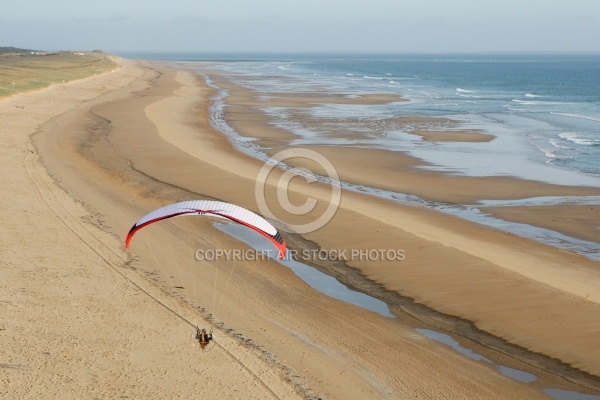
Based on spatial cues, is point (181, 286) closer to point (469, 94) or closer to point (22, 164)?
point (22, 164)

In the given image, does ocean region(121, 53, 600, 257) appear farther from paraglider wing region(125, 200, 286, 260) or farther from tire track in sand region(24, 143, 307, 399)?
tire track in sand region(24, 143, 307, 399)

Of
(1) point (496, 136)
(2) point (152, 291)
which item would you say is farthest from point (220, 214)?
(1) point (496, 136)

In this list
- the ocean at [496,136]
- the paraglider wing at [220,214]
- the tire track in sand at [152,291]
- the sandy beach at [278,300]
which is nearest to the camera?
the tire track in sand at [152,291]

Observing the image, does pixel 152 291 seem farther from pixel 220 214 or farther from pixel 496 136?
pixel 496 136

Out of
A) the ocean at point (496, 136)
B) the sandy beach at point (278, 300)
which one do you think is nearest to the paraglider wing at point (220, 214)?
the sandy beach at point (278, 300)

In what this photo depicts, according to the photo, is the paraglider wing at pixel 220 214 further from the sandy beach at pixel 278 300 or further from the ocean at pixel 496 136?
the ocean at pixel 496 136

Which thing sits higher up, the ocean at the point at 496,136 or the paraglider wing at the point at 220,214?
the paraglider wing at the point at 220,214

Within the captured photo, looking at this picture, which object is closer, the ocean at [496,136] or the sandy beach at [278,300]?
the sandy beach at [278,300]

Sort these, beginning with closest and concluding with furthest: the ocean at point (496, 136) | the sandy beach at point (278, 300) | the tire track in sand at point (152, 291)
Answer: the tire track in sand at point (152, 291), the sandy beach at point (278, 300), the ocean at point (496, 136)
